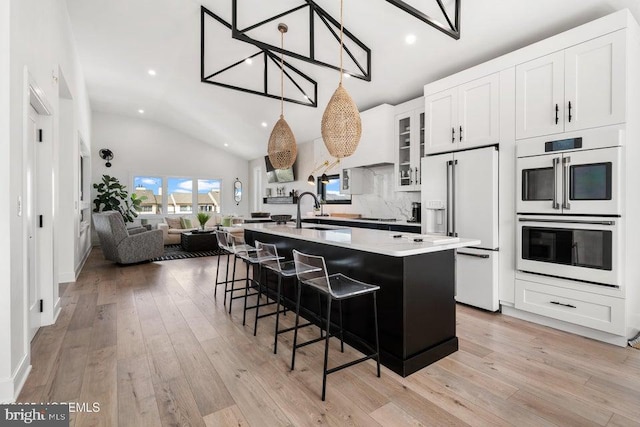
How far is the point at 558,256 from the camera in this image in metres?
2.89

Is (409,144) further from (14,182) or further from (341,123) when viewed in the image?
(14,182)

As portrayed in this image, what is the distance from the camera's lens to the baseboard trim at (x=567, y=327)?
263 cm

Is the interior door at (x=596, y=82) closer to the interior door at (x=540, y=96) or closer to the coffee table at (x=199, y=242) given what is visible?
the interior door at (x=540, y=96)

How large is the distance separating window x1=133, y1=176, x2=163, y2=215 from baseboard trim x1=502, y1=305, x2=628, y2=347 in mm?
9498

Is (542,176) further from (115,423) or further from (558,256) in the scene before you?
(115,423)

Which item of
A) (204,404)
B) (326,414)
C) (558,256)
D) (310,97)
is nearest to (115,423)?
(204,404)

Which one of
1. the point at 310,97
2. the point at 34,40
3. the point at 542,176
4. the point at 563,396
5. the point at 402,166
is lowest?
the point at 563,396

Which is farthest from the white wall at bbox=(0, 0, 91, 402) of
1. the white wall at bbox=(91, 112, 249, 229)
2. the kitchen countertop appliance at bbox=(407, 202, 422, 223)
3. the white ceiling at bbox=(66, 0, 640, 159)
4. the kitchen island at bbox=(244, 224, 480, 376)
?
the white wall at bbox=(91, 112, 249, 229)

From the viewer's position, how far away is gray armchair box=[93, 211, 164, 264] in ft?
18.5

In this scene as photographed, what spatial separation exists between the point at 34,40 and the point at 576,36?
4.54 metres

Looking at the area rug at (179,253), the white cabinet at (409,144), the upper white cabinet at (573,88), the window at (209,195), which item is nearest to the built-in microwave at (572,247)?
the upper white cabinet at (573,88)

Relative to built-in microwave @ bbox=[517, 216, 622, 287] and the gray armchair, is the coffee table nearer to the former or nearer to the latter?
the gray armchair

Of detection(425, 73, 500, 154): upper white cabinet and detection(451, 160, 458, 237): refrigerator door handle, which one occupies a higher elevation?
detection(425, 73, 500, 154): upper white cabinet

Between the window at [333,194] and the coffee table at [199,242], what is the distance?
2.71m
